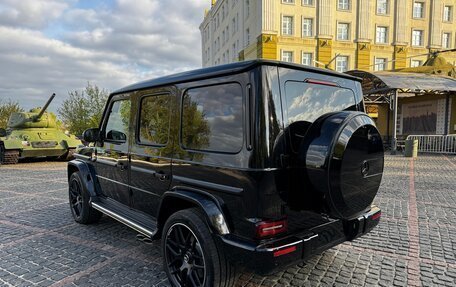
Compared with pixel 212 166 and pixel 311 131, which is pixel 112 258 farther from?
pixel 311 131

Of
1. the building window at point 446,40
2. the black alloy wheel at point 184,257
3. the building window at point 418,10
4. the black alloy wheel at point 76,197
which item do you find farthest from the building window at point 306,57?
the black alloy wheel at point 184,257

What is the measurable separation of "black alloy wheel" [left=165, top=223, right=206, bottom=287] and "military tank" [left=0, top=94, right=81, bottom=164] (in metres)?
10.7

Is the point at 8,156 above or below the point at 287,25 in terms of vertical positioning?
below

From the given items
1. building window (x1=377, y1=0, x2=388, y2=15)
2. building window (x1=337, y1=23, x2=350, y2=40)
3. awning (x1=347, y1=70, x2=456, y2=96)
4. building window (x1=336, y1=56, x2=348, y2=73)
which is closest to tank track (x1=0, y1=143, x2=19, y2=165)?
awning (x1=347, y1=70, x2=456, y2=96)

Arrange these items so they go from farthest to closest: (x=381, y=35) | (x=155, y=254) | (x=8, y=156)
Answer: (x=381, y=35), (x=8, y=156), (x=155, y=254)

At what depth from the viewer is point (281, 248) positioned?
7.55 ft

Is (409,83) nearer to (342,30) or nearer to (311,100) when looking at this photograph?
(311,100)

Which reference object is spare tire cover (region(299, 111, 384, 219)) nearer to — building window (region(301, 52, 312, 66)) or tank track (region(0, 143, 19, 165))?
tank track (region(0, 143, 19, 165))

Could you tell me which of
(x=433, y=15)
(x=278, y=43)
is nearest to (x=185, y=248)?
(x=278, y=43)

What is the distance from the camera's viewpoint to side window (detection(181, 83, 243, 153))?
2473mm

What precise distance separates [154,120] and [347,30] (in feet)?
109

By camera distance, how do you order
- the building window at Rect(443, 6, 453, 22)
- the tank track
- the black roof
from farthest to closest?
the building window at Rect(443, 6, 453, 22) → the tank track → the black roof

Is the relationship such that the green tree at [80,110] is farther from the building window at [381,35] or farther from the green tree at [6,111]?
the building window at [381,35]

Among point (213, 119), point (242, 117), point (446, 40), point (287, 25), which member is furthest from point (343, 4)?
point (242, 117)
